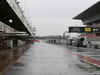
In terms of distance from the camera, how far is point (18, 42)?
150 feet

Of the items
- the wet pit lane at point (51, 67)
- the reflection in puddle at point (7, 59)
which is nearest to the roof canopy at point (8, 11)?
the reflection in puddle at point (7, 59)

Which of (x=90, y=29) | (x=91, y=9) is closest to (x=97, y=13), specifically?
(x=91, y=9)

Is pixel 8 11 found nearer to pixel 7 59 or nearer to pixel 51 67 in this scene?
pixel 7 59

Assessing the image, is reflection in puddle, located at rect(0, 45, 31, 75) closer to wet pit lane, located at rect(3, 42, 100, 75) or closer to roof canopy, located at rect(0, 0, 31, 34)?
wet pit lane, located at rect(3, 42, 100, 75)

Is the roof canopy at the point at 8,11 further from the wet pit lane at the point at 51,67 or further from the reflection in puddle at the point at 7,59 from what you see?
the wet pit lane at the point at 51,67

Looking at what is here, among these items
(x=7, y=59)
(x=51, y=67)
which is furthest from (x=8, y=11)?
(x=51, y=67)

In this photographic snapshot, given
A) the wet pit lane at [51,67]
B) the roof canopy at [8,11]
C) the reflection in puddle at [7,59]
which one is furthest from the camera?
the roof canopy at [8,11]

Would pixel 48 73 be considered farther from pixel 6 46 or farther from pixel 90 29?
pixel 90 29

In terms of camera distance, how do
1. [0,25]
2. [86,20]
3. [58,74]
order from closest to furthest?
[58,74] → [0,25] → [86,20]

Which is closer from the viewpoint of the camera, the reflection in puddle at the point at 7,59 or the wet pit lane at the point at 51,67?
the wet pit lane at the point at 51,67

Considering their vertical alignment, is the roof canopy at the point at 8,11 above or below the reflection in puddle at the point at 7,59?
above

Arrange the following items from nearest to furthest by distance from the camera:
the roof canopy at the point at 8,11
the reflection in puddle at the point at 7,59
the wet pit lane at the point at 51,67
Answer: the wet pit lane at the point at 51,67 < the reflection in puddle at the point at 7,59 < the roof canopy at the point at 8,11

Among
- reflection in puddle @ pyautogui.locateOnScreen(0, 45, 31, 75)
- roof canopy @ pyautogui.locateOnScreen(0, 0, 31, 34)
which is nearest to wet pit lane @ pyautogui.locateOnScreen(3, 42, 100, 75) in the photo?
reflection in puddle @ pyautogui.locateOnScreen(0, 45, 31, 75)

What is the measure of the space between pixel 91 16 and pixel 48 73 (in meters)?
71.9
